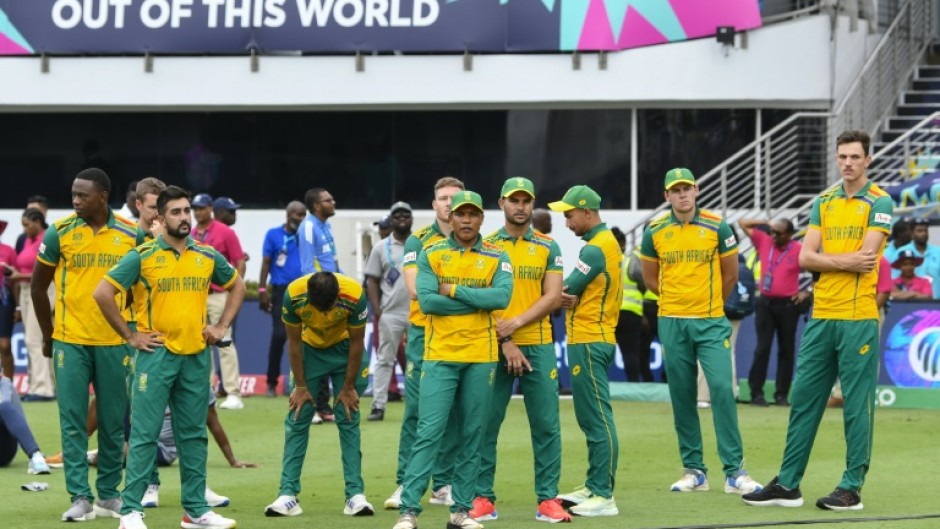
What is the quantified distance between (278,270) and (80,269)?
8.20 meters

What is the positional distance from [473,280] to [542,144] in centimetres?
1624

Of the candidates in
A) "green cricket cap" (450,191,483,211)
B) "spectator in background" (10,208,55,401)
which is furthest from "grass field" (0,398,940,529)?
"green cricket cap" (450,191,483,211)

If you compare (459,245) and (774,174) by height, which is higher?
(774,174)

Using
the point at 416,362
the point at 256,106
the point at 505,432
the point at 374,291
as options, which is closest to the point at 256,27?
the point at 256,106

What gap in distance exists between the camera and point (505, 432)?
1612 centimetres

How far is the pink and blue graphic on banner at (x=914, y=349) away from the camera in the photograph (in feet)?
60.6

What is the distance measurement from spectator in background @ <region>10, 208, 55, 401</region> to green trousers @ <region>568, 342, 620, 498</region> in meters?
9.33

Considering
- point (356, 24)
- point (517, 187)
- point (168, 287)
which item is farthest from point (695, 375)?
point (356, 24)

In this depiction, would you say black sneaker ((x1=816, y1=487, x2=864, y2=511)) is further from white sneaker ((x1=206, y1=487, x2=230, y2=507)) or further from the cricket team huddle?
white sneaker ((x1=206, y1=487, x2=230, y2=507))

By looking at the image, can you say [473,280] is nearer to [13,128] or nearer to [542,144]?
[542,144]

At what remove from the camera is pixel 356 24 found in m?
25.7

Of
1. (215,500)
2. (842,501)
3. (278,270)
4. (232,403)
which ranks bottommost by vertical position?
(232,403)

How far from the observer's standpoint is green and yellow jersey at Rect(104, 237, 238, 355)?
1028cm

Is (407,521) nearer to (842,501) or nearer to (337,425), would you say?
(337,425)
